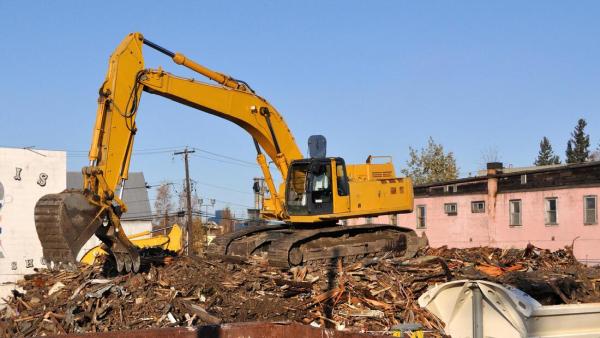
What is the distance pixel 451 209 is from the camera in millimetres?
43250

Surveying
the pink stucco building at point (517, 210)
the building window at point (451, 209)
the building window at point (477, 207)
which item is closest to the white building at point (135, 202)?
the pink stucco building at point (517, 210)

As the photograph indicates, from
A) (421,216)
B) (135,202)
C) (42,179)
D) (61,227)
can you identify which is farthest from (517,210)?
(135,202)

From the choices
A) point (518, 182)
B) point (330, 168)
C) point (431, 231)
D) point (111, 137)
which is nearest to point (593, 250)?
point (518, 182)

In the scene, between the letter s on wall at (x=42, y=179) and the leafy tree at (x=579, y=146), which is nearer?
the letter s on wall at (x=42, y=179)

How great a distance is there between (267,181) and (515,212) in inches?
868

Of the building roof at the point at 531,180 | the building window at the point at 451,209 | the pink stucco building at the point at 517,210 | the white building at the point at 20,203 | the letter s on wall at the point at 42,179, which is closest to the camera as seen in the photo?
the pink stucco building at the point at 517,210

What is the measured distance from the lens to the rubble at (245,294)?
46.7 feet

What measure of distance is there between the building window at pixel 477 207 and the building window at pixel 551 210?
421 centimetres

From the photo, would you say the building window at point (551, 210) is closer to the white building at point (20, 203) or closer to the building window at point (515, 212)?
the building window at point (515, 212)

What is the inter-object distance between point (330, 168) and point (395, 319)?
6.29m

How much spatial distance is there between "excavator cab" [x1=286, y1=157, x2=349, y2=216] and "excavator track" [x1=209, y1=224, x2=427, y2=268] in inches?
24.9

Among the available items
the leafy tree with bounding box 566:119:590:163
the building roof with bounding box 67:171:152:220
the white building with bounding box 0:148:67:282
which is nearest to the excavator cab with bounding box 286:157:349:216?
the white building with bounding box 0:148:67:282

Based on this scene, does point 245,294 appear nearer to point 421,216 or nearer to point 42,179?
point 42,179

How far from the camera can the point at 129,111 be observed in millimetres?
16422
